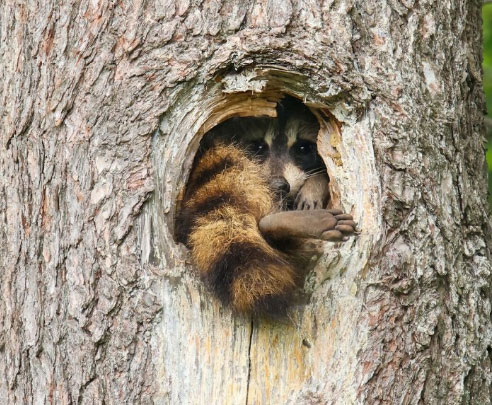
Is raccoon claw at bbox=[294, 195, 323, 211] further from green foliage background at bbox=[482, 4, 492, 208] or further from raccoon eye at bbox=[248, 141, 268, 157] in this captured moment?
green foliage background at bbox=[482, 4, 492, 208]

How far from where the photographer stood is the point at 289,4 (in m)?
2.70

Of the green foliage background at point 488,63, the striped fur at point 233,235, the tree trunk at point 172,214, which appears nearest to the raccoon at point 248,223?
the striped fur at point 233,235

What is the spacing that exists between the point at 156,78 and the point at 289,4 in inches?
20.9

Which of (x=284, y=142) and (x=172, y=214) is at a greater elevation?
(x=284, y=142)

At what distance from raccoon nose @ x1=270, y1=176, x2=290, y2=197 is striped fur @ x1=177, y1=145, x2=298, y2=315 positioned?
0.52ft

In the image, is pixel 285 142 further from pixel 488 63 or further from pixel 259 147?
pixel 488 63

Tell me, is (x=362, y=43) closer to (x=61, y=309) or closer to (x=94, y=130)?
(x=94, y=130)

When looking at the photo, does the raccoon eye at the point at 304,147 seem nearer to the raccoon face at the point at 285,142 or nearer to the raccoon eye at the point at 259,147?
the raccoon face at the point at 285,142

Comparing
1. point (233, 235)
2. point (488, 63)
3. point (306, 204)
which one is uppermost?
point (488, 63)

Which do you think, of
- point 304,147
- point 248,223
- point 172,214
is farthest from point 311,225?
point 304,147

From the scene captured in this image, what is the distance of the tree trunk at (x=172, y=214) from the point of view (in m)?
2.64

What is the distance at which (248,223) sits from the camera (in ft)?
9.79

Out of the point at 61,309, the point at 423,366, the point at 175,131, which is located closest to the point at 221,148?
the point at 175,131

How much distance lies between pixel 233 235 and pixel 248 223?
9cm
